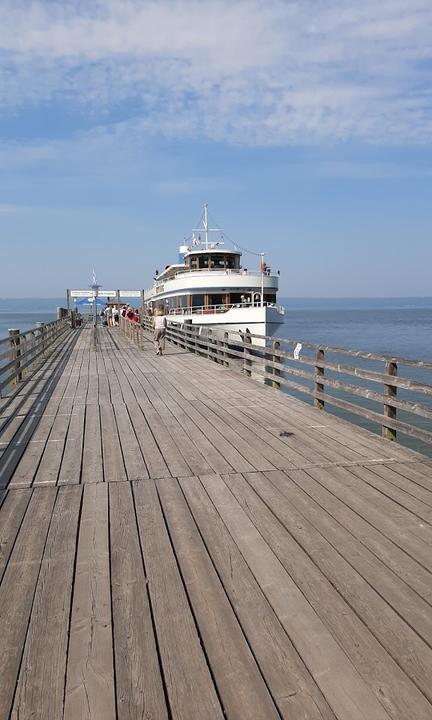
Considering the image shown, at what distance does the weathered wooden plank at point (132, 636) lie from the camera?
2.34 meters

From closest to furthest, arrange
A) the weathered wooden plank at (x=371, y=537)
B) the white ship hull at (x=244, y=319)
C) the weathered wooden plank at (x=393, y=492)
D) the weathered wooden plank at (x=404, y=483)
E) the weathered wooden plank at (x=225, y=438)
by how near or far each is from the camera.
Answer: the weathered wooden plank at (x=371, y=537) → the weathered wooden plank at (x=393, y=492) → the weathered wooden plank at (x=404, y=483) → the weathered wooden plank at (x=225, y=438) → the white ship hull at (x=244, y=319)

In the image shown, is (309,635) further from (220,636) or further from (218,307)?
(218,307)

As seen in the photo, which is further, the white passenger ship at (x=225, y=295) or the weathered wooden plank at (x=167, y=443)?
the white passenger ship at (x=225, y=295)

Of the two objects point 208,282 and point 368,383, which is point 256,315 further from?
point 368,383

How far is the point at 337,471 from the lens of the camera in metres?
5.47

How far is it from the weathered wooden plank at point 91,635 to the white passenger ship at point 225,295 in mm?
25629

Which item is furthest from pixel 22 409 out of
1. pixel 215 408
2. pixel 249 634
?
pixel 249 634

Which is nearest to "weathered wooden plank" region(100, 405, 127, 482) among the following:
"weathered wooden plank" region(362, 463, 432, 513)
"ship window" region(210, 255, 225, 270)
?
"weathered wooden plank" region(362, 463, 432, 513)

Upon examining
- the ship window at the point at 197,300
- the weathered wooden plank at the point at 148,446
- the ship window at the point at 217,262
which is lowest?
the weathered wooden plank at the point at 148,446

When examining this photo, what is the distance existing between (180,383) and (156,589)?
8622mm

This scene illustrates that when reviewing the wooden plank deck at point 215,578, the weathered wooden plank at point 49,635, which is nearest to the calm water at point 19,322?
the wooden plank deck at point 215,578

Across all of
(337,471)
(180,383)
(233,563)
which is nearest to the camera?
(233,563)

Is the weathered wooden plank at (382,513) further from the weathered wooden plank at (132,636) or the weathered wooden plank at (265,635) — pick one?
the weathered wooden plank at (132,636)

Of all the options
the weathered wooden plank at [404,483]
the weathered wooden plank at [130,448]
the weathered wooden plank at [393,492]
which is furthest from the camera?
the weathered wooden plank at [130,448]
